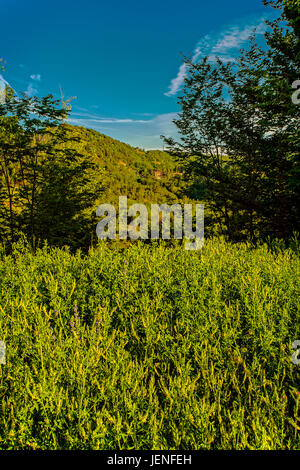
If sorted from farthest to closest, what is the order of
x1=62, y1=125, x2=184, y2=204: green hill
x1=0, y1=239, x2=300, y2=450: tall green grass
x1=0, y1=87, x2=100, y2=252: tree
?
x1=62, y1=125, x2=184, y2=204: green hill, x1=0, y1=87, x2=100, y2=252: tree, x1=0, y1=239, x2=300, y2=450: tall green grass

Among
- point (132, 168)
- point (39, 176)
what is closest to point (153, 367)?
point (39, 176)

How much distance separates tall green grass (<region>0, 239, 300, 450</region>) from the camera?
1362mm

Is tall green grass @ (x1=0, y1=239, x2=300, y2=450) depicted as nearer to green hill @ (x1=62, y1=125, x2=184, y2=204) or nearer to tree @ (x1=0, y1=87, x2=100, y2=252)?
tree @ (x1=0, y1=87, x2=100, y2=252)

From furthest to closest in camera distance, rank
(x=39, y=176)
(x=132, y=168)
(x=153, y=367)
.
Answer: (x=132, y=168) → (x=39, y=176) → (x=153, y=367)

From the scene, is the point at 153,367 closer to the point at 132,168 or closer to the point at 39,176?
the point at 39,176

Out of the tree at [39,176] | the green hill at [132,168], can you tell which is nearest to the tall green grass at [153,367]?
the tree at [39,176]

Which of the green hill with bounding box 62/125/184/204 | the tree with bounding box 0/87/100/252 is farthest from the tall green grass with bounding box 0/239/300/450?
the green hill with bounding box 62/125/184/204

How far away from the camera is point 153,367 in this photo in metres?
1.92

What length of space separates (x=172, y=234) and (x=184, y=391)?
7.32 m

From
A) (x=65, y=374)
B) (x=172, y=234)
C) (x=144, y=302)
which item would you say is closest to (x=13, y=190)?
(x=172, y=234)

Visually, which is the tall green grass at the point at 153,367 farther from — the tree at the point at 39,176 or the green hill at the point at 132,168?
the green hill at the point at 132,168

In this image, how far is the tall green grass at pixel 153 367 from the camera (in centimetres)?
136

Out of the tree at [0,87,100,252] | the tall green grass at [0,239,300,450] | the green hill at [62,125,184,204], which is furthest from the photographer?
the green hill at [62,125,184,204]
